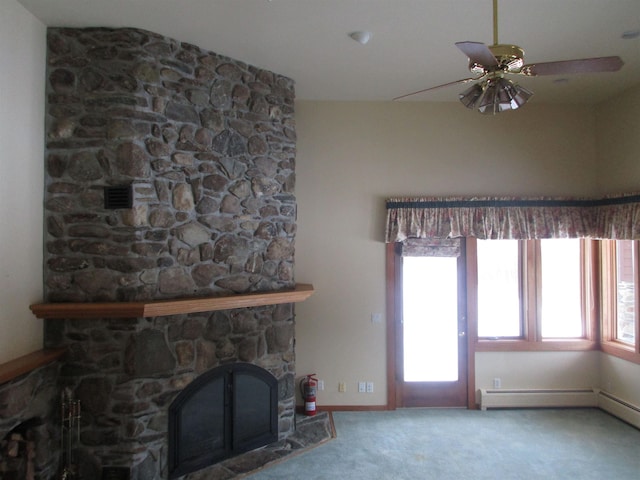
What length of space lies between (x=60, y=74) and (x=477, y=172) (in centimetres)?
416

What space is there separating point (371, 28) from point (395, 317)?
2982 millimetres

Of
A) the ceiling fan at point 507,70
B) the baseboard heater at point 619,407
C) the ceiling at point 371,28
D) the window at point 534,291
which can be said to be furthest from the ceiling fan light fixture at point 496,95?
the baseboard heater at point 619,407

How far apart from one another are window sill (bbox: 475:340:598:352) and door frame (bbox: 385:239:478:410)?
0.16 metres

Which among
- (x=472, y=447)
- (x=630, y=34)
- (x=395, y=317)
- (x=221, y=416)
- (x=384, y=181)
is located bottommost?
(x=472, y=447)

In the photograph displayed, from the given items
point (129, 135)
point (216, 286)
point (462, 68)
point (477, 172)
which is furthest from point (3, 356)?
point (477, 172)

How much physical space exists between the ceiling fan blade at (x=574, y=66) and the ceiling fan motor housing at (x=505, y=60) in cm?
5

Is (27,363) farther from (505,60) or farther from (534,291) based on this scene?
(534,291)

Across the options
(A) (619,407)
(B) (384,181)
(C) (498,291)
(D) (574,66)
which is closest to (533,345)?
(C) (498,291)

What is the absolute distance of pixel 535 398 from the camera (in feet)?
15.1

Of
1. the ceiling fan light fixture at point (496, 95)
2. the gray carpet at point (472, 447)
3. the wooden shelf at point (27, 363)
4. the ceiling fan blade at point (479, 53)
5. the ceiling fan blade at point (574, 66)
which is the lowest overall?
the gray carpet at point (472, 447)

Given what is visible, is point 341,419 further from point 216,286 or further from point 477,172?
point 477,172

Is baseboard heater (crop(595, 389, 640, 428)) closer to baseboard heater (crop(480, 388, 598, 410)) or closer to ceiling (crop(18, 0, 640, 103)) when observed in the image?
baseboard heater (crop(480, 388, 598, 410))

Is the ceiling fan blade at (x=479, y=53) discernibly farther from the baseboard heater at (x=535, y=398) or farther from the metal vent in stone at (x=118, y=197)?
the baseboard heater at (x=535, y=398)

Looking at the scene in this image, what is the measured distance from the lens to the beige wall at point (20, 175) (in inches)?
104
